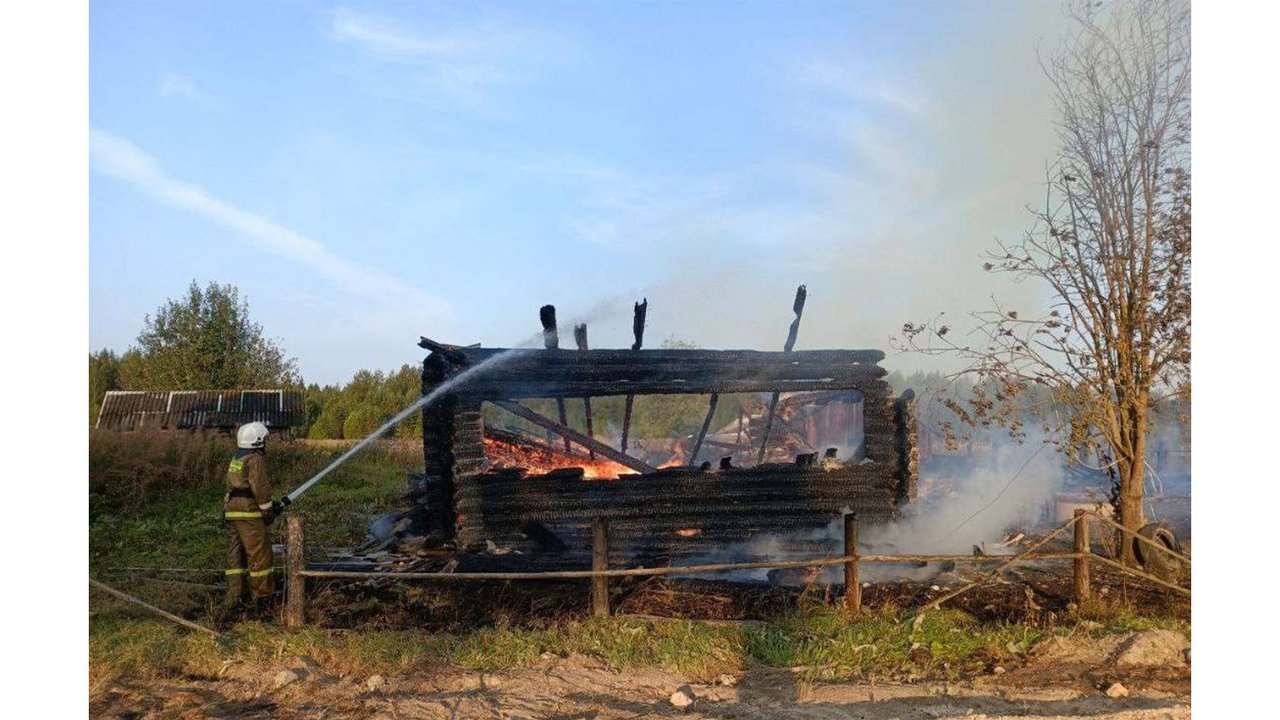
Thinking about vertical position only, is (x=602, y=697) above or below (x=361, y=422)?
below

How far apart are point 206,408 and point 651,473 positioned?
27022 millimetres

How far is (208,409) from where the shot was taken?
109 feet

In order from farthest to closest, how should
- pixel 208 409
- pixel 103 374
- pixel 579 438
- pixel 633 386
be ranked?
1. pixel 103 374
2. pixel 208 409
3. pixel 579 438
4. pixel 633 386

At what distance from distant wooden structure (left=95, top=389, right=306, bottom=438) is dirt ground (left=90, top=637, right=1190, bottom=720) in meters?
26.2

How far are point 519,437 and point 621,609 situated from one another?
6.88 metres

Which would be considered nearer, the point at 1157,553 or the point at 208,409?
the point at 1157,553

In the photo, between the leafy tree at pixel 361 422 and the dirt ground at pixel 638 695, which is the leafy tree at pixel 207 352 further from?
the dirt ground at pixel 638 695

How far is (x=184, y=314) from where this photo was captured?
46094mm

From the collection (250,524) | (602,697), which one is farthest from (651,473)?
(602,697)

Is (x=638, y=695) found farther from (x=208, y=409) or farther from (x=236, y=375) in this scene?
(x=236, y=375)

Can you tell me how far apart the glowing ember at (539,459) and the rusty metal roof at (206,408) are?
19571 millimetres

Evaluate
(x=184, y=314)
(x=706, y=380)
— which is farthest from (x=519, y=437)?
(x=184, y=314)

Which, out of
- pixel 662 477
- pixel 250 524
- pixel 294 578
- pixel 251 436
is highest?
pixel 251 436

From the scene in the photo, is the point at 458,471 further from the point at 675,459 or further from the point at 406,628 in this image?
the point at 675,459
